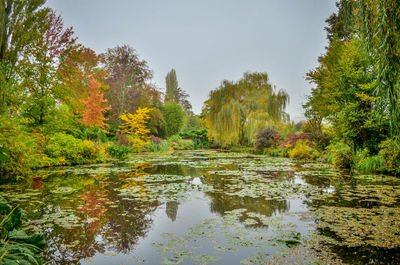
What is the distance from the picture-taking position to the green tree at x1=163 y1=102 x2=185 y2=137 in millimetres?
25656

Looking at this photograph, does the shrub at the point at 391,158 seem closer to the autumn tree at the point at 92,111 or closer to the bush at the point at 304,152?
the bush at the point at 304,152

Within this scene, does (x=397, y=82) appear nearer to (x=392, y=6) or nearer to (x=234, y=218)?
(x=392, y=6)

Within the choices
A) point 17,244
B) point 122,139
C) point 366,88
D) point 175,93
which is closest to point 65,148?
point 122,139

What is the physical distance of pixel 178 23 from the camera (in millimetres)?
30625

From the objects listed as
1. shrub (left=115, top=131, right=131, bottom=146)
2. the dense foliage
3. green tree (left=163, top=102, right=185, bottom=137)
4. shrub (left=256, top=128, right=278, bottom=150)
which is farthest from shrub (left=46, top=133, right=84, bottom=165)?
green tree (left=163, top=102, right=185, bottom=137)

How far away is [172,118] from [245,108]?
32.9 feet

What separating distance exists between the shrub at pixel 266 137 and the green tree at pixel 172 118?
1143 cm

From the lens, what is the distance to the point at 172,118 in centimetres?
2573

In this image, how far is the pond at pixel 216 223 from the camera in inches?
78.7

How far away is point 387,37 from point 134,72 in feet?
63.6

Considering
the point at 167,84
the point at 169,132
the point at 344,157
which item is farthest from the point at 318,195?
the point at 167,84

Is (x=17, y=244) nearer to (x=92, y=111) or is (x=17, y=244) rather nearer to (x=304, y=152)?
(x=92, y=111)

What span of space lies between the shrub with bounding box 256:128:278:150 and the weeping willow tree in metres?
0.61

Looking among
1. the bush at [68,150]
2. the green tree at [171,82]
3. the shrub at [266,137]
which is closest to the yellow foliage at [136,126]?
the bush at [68,150]
